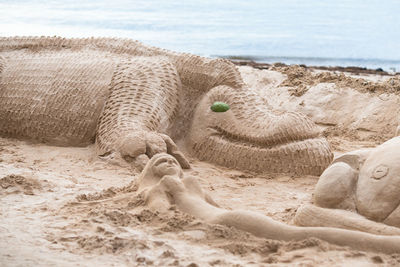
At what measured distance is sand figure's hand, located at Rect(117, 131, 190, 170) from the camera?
20.0 ft

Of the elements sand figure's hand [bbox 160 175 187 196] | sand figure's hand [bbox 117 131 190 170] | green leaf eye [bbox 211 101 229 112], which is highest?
green leaf eye [bbox 211 101 229 112]

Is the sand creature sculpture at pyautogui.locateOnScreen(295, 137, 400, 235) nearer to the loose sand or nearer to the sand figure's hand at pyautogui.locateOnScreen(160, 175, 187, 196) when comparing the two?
the loose sand

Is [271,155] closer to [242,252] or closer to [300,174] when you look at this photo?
[300,174]

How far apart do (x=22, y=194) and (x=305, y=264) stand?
2.12 metres

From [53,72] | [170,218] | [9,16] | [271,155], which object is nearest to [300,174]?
[271,155]

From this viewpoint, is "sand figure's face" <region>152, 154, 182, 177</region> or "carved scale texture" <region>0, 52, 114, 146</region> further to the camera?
"carved scale texture" <region>0, 52, 114, 146</region>

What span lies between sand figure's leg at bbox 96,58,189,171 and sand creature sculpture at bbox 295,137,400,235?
2.14m

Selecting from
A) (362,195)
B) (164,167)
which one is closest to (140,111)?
(164,167)

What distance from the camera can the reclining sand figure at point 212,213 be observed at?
3.80m

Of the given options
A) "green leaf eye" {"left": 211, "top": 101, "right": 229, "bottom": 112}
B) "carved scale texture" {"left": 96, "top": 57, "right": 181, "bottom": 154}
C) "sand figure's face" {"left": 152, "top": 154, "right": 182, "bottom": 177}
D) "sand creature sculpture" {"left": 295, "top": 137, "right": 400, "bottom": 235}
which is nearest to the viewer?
"sand creature sculpture" {"left": 295, "top": 137, "right": 400, "bottom": 235}

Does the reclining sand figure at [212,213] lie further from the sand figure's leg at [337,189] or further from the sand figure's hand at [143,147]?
the sand figure's hand at [143,147]

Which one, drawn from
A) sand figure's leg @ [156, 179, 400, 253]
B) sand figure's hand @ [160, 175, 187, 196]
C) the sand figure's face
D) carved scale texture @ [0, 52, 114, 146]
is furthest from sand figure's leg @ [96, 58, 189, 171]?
sand figure's leg @ [156, 179, 400, 253]

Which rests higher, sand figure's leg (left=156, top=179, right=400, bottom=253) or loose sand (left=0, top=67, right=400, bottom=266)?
sand figure's leg (left=156, top=179, right=400, bottom=253)

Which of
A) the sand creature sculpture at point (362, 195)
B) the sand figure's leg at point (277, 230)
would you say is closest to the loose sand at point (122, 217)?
the sand figure's leg at point (277, 230)
